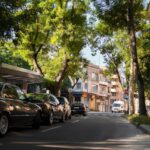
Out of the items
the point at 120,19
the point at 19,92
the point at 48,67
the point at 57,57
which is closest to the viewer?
the point at 19,92

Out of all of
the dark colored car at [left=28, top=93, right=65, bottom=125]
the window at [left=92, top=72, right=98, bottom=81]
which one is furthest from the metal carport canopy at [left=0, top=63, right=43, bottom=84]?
the window at [left=92, top=72, right=98, bottom=81]

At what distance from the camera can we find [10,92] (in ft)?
54.3

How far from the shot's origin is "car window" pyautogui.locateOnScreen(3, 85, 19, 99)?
640 inches

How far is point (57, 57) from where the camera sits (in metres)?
51.9

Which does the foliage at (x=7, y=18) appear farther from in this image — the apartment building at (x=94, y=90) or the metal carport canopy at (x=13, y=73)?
the apartment building at (x=94, y=90)

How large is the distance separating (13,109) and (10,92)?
0.86 m

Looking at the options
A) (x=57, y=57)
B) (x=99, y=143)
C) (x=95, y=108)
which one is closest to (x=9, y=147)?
(x=99, y=143)

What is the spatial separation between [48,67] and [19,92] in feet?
126

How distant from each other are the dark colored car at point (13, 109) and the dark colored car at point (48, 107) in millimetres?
3591

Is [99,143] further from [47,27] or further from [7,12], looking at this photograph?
[47,27]

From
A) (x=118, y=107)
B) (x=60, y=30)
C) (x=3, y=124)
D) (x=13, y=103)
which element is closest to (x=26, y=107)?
(x=13, y=103)

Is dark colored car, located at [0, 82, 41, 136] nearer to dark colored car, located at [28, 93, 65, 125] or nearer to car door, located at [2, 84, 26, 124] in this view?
car door, located at [2, 84, 26, 124]

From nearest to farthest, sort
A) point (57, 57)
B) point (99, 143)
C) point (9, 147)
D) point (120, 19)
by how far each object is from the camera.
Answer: point (9, 147), point (99, 143), point (120, 19), point (57, 57)

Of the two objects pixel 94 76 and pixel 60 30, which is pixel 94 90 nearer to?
pixel 94 76
